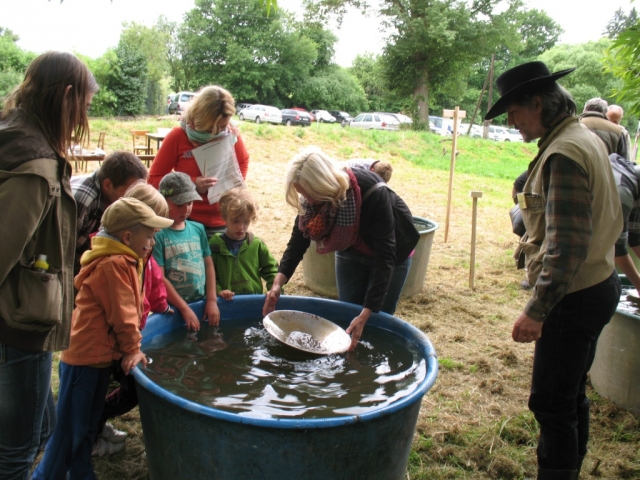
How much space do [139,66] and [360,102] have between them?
24531 millimetres

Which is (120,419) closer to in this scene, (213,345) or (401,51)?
(213,345)

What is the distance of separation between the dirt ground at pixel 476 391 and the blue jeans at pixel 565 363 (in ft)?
1.61

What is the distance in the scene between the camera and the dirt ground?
2766 mm

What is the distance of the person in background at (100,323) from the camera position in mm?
2143

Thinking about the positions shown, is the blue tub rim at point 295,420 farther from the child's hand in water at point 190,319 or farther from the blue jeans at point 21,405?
the blue jeans at point 21,405

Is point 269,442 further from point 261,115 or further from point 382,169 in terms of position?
point 261,115

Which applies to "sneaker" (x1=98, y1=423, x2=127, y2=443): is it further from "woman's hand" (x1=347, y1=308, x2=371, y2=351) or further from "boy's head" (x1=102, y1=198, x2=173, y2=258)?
"woman's hand" (x1=347, y1=308, x2=371, y2=351)

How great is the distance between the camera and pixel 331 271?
5.21 m

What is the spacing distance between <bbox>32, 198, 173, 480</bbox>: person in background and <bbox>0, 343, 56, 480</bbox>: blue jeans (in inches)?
10.8

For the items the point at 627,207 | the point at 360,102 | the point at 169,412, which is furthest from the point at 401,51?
the point at 169,412

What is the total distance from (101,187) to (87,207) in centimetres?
13

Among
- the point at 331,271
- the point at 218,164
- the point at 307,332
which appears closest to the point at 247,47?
the point at 331,271

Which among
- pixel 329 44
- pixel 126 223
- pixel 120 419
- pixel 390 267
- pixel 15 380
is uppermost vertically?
pixel 329 44

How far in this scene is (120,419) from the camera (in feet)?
10.00
